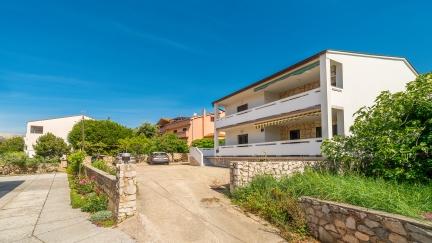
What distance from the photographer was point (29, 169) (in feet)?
111

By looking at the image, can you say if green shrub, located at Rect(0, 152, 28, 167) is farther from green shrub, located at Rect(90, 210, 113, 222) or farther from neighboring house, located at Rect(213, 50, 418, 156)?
green shrub, located at Rect(90, 210, 113, 222)

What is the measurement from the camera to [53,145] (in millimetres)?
50844

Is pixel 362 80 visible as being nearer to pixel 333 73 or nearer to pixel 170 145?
pixel 333 73

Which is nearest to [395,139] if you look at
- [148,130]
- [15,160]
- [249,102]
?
[249,102]

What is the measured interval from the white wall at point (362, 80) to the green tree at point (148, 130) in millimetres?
49890

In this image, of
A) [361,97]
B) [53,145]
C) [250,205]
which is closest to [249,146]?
[361,97]

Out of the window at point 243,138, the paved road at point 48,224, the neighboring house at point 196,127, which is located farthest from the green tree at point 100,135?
the paved road at point 48,224

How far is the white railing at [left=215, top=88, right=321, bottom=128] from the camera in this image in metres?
17.8

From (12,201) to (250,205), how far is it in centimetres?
1182

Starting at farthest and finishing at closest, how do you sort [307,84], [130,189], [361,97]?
1. [307,84]
2. [361,97]
3. [130,189]

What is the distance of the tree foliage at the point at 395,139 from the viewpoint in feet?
30.0

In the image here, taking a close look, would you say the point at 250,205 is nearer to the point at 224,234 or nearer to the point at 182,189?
the point at 224,234

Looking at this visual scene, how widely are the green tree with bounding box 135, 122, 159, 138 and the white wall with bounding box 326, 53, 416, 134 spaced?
4989 centimetres

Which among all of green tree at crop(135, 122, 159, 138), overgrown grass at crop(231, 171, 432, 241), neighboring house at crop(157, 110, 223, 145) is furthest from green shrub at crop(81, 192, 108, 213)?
green tree at crop(135, 122, 159, 138)
